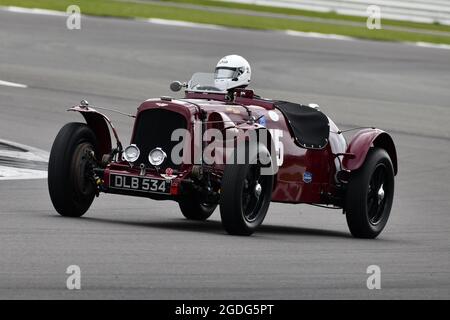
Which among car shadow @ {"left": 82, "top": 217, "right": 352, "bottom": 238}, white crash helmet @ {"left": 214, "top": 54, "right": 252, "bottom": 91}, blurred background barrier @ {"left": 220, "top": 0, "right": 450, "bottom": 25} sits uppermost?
blurred background barrier @ {"left": 220, "top": 0, "right": 450, "bottom": 25}

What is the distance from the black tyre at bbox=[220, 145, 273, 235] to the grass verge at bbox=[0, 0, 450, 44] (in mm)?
21552

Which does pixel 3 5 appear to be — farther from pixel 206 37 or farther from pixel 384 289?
pixel 384 289

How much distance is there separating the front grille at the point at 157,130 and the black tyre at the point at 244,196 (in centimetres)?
71

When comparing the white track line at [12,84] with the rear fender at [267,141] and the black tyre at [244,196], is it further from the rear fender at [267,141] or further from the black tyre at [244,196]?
the black tyre at [244,196]

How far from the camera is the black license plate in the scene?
431 inches

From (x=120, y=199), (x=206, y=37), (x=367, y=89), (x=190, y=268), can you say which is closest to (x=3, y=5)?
(x=206, y=37)

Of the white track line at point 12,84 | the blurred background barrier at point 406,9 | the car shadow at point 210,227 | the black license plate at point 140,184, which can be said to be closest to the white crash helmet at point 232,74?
the car shadow at point 210,227

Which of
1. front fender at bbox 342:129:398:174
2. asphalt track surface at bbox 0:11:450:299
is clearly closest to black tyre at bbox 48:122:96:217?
asphalt track surface at bbox 0:11:450:299

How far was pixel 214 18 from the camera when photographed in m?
34.0

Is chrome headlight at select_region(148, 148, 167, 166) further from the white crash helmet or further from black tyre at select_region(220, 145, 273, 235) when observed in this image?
the white crash helmet

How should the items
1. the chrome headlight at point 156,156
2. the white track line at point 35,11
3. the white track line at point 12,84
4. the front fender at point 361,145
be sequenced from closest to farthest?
the chrome headlight at point 156,156, the front fender at point 361,145, the white track line at point 12,84, the white track line at point 35,11

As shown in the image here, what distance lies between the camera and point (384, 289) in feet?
27.9

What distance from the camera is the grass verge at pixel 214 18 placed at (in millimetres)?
32688

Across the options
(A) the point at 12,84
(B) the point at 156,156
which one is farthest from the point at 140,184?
(A) the point at 12,84
